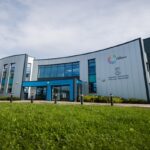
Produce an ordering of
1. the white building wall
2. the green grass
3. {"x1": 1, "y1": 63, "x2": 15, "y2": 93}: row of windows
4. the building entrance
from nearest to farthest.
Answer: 1. the green grass
2. the white building wall
3. the building entrance
4. {"x1": 1, "y1": 63, "x2": 15, "y2": 93}: row of windows

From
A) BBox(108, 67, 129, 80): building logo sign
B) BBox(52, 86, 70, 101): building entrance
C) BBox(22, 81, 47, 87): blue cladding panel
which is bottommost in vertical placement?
BBox(52, 86, 70, 101): building entrance

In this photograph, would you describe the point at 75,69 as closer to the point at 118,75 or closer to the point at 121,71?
the point at 118,75

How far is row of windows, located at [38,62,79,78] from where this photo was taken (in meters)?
32.2

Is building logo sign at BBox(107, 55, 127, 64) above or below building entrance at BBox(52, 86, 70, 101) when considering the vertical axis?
above

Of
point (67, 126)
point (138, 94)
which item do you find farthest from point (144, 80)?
point (67, 126)

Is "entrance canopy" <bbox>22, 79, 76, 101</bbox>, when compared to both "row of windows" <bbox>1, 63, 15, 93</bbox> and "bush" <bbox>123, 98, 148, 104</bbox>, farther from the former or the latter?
"bush" <bbox>123, 98, 148, 104</bbox>

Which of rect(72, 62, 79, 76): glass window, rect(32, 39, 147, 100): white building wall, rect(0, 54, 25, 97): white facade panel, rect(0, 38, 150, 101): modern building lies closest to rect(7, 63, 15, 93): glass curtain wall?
rect(0, 38, 150, 101): modern building

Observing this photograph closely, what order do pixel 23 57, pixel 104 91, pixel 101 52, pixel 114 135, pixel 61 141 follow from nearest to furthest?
pixel 61 141
pixel 114 135
pixel 104 91
pixel 101 52
pixel 23 57

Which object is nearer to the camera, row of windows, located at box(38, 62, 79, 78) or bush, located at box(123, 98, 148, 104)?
bush, located at box(123, 98, 148, 104)

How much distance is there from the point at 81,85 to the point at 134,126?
78.6 ft

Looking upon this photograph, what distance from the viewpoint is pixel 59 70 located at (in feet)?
111

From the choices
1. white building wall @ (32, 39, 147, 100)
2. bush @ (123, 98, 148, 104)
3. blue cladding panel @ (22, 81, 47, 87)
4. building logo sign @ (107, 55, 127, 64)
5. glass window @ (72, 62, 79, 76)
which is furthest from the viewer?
glass window @ (72, 62, 79, 76)

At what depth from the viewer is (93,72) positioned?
96.8ft

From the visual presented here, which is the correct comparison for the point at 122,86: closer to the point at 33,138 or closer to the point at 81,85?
the point at 81,85
